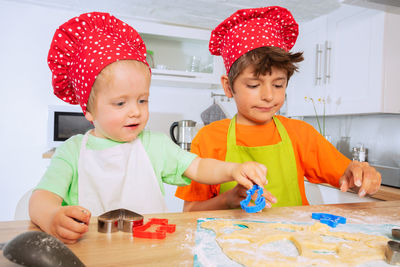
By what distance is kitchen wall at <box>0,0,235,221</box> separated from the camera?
9.18ft

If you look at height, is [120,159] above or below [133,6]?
below

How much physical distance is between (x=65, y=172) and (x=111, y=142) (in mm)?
153

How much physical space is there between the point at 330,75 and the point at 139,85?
6.52 ft

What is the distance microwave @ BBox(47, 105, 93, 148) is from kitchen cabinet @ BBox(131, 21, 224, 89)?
0.75 metres

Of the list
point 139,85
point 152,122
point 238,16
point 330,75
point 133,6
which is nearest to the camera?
point 139,85

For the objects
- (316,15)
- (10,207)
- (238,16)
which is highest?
(316,15)

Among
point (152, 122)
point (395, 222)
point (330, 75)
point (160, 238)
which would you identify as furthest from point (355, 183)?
point (152, 122)

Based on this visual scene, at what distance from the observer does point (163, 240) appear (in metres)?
0.50

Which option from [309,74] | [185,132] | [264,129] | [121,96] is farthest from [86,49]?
[309,74]

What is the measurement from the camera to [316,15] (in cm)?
270

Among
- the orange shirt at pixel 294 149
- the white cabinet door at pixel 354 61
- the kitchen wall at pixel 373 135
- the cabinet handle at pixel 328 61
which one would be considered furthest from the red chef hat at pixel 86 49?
the kitchen wall at pixel 373 135

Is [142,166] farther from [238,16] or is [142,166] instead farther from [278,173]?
[238,16]

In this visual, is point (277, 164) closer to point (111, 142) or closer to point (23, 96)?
point (111, 142)

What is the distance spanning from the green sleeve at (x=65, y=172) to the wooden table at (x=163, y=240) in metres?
0.13
